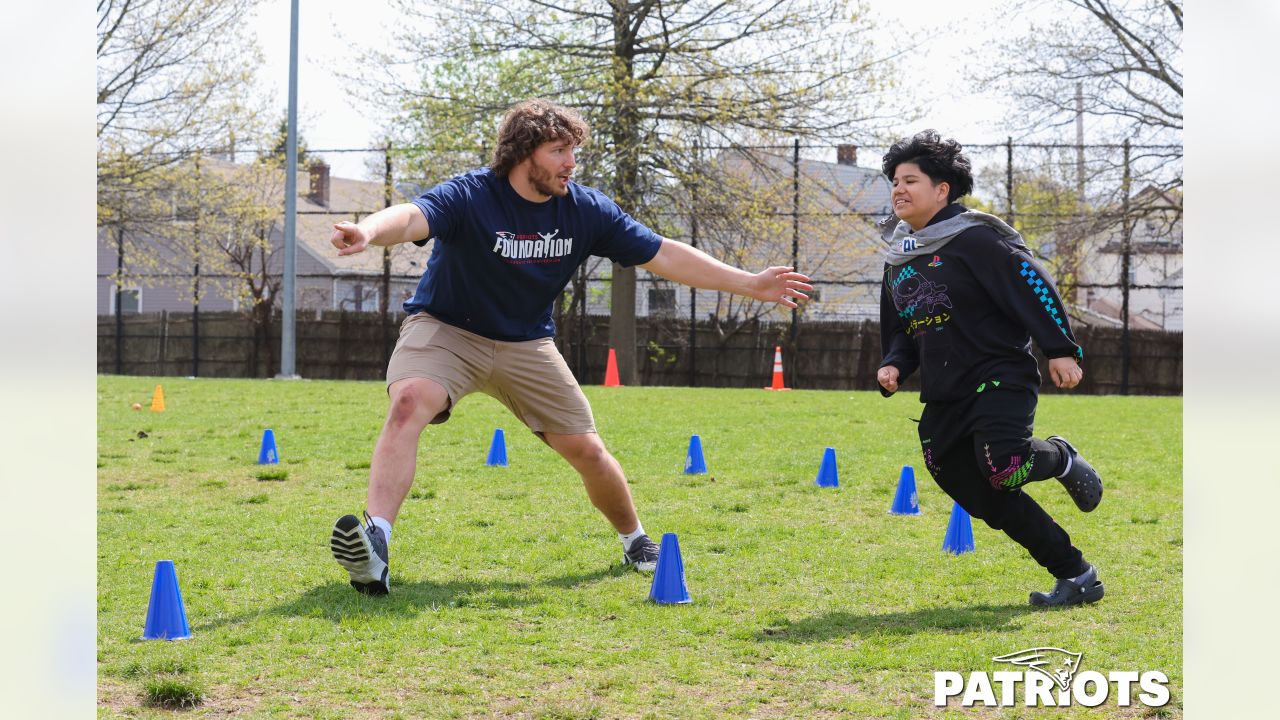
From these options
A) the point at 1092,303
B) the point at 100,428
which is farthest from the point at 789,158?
the point at 100,428

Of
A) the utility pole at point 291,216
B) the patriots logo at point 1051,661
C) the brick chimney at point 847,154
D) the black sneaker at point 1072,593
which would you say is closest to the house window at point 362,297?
the utility pole at point 291,216

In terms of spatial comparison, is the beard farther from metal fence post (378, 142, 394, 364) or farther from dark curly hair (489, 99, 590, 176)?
metal fence post (378, 142, 394, 364)

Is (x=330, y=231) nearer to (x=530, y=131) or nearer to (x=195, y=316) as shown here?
(x=195, y=316)

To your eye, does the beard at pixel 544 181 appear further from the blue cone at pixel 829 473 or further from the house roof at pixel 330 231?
the house roof at pixel 330 231

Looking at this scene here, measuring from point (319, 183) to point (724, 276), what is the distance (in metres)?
34.4

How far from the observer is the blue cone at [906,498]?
6.93m

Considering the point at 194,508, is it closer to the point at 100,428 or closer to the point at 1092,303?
the point at 100,428

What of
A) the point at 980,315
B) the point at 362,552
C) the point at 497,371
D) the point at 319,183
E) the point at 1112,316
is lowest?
the point at 362,552

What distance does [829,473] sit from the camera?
794 centimetres

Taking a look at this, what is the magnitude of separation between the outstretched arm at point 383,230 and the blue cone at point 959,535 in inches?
112

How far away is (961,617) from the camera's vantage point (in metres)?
4.55

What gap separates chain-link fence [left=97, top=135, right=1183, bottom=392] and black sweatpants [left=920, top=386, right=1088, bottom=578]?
692 inches

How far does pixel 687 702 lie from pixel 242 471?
5.65 metres

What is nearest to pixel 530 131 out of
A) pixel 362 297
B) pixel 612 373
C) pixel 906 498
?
pixel 906 498
